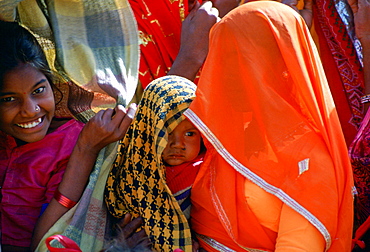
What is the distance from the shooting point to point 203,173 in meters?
2.22

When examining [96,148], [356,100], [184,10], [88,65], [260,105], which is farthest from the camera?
[184,10]

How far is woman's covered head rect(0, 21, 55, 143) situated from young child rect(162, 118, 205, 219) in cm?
61

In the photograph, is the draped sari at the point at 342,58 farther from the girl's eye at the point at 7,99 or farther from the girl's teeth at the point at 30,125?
the girl's eye at the point at 7,99

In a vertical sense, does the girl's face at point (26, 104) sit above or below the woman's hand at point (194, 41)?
above

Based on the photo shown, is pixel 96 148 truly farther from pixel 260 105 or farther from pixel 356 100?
pixel 356 100

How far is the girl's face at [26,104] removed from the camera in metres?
2.32

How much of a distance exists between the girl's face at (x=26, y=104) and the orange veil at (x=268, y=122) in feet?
2.34

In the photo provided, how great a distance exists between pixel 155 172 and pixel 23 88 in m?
0.69

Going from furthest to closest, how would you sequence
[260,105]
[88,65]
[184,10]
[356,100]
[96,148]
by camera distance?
1. [184,10]
2. [356,100]
3. [88,65]
4. [96,148]
5. [260,105]

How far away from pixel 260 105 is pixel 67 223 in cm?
96

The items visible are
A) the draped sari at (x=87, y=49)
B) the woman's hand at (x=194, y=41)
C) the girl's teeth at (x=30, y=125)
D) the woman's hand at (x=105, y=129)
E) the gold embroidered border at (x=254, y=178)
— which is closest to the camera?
the gold embroidered border at (x=254, y=178)

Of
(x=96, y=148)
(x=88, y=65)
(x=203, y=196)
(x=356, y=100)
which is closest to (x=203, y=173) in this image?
(x=203, y=196)

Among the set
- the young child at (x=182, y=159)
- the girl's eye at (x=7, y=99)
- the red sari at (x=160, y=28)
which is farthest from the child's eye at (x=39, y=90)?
the red sari at (x=160, y=28)

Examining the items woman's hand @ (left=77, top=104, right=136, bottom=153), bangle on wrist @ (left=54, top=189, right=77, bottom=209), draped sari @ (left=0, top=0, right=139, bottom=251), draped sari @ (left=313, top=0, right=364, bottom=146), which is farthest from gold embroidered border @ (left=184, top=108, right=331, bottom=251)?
draped sari @ (left=313, top=0, right=364, bottom=146)
